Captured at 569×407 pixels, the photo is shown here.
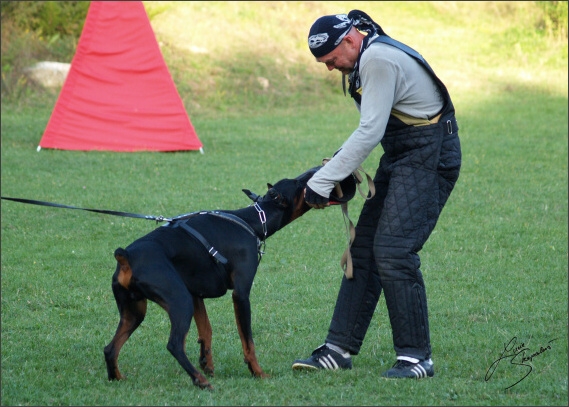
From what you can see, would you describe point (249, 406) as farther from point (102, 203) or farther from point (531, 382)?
point (102, 203)

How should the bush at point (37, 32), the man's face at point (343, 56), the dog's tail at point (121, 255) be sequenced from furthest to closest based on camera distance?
the bush at point (37, 32) < the man's face at point (343, 56) < the dog's tail at point (121, 255)

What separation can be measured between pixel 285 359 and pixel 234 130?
34.4 ft

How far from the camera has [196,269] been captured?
15.0ft

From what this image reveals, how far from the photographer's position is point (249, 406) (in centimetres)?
408

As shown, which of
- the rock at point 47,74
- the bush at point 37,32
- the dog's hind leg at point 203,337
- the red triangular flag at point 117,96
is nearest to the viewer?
the dog's hind leg at point 203,337

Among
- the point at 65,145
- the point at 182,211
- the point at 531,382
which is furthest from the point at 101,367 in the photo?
the point at 65,145

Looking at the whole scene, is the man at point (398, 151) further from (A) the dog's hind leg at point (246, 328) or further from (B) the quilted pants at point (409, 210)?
(A) the dog's hind leg at point (246, 328)

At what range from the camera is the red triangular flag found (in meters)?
13.0

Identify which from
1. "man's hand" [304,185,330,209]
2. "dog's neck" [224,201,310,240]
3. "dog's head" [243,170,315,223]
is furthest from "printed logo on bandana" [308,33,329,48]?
"dog's neck" [224,201,310,240]

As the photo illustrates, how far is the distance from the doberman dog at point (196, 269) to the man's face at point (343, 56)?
2.73 ft

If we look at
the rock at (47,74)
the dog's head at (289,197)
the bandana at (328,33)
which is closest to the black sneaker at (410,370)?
the dog's head at (289,197)

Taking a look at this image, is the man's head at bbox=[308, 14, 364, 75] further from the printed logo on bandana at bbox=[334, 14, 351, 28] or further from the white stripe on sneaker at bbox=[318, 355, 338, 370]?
the white stripe on sneaker at bbox=[318, 355, 338, 370]

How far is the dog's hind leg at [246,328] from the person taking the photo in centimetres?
456

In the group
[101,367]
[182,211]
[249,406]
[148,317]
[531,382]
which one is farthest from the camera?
[182,211]
